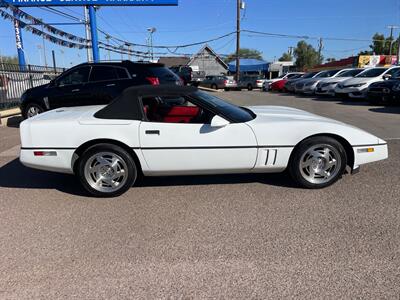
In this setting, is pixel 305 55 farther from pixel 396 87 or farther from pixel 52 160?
pixel 52 160

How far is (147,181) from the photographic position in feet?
14.7

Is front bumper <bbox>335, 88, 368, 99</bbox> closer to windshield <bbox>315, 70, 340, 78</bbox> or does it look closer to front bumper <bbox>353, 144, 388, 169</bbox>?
windshield <bbox>315, 70, 340, 78</bbox>

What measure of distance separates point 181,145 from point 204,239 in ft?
4.01

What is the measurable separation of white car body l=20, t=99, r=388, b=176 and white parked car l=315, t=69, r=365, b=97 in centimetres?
1362

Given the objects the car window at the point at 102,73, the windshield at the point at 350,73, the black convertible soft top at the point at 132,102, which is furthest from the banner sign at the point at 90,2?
the black convertible soft top at the point at 132,102

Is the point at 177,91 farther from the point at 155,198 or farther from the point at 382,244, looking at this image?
the point at 382,244

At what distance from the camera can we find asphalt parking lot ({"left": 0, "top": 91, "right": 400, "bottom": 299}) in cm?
238

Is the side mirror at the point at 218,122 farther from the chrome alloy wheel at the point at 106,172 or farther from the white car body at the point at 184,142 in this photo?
the chrome alloy wheel at the point at 106,172

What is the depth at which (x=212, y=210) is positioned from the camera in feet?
11.7

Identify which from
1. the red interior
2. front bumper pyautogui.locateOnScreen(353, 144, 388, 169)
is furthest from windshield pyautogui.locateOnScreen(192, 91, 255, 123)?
front bumper pyautogui.locateOnScreen(353, 144, 388, 169)

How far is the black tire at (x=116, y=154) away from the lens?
3838 millimetres

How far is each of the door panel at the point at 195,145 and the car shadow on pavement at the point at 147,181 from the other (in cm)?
55

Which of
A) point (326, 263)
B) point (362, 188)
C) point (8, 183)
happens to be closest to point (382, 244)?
point (326, 263)

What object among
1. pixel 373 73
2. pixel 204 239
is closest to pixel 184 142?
pixel 204 239
